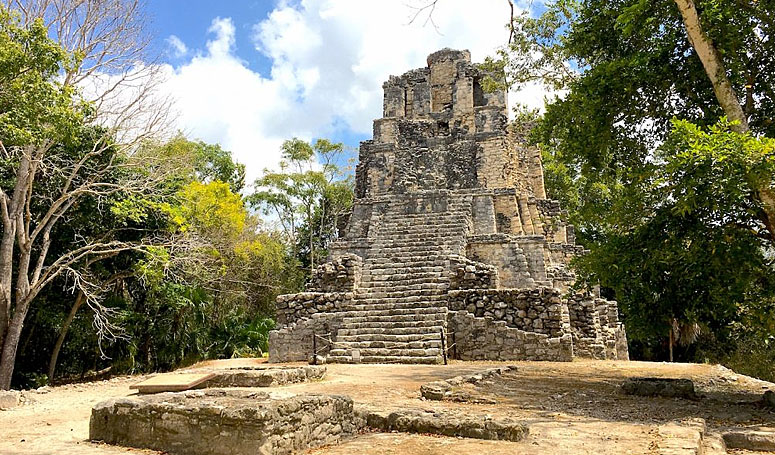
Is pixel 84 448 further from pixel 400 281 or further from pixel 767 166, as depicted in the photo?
pixel 400 281

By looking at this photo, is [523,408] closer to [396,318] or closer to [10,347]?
[396,318]

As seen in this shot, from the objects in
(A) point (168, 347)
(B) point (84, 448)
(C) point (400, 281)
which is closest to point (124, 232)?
(A) point (168, 347)

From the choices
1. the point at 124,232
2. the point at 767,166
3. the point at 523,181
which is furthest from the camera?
the point at 523,181

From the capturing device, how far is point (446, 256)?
45.6ft

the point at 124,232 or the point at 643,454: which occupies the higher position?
the point at 124,232

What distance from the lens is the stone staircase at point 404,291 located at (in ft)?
36.1

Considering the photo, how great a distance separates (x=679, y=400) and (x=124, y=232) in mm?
13094

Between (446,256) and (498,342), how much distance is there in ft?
10.3

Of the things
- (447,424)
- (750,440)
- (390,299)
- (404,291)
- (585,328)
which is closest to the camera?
(750,440)

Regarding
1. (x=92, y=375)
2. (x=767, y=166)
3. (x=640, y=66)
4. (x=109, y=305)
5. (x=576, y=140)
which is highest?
(x=640, y=66)

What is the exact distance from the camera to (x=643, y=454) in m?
3.64

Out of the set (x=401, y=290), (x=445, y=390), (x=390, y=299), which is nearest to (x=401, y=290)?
(x=401, y=290)

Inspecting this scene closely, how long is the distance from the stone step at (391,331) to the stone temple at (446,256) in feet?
0.09

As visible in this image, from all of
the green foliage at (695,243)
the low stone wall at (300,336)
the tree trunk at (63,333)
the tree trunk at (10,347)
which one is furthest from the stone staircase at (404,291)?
the tree trunk at (63,333)
